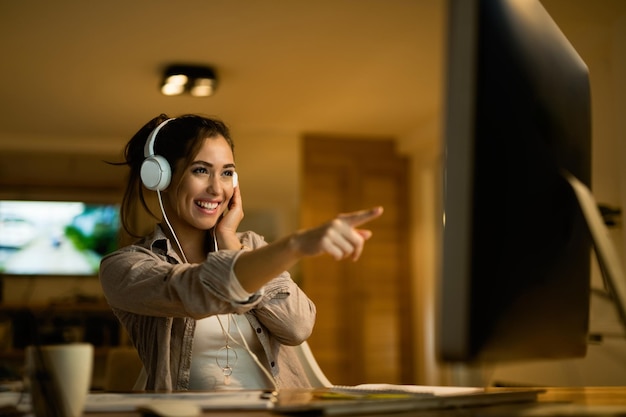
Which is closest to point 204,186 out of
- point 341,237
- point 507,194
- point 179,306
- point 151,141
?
point 151,141

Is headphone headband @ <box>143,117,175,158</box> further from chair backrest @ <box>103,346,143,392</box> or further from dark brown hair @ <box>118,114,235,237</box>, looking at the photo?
chair backrest @ <box>103,346,143,392</box>

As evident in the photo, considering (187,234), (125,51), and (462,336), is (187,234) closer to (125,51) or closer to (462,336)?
(462,336)

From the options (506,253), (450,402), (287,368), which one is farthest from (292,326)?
(506,253)

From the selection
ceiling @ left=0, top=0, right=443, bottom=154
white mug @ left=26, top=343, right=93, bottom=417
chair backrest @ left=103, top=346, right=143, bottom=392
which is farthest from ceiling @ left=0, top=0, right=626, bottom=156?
white mug @ left=26, top=343, right=93, bottom=417

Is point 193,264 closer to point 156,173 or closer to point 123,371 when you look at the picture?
point 156,173

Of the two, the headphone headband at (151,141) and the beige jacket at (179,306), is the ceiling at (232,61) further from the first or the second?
the beige jacket at (179,306)

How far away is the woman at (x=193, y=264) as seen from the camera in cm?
134

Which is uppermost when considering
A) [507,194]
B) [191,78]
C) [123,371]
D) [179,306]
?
[191,78]

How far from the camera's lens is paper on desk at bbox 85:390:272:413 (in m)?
0.89

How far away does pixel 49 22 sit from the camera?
3420 mm

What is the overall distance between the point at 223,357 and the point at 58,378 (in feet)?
2.24

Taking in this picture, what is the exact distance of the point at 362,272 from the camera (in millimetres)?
5789

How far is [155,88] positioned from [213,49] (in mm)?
884

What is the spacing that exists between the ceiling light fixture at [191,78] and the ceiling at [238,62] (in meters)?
0.07
